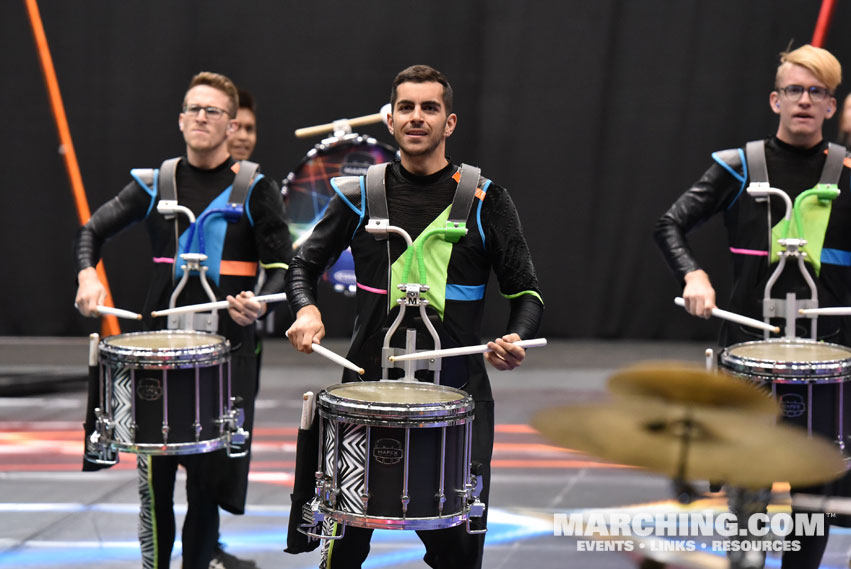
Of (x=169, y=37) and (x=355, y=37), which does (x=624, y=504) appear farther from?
(x=169, y=37)

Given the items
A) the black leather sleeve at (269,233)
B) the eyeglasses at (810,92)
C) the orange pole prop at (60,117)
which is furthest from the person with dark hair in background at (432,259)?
the orange pole prop at (60,117)

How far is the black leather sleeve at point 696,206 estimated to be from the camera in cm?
368

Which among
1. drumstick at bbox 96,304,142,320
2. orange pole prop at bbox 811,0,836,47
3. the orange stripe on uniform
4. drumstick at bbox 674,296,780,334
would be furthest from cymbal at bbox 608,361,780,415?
orange pole prop at bbox 811,0,836,47

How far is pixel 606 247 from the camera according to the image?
7.84 metres

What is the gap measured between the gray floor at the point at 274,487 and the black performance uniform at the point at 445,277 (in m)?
0.27

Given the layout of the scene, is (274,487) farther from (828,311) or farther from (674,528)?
A: (828,311)

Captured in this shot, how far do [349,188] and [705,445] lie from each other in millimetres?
1414

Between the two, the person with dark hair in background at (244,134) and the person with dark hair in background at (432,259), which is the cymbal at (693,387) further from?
the person with dark hair in background at (244,134)

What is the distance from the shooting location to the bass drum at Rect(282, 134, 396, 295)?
556 cm

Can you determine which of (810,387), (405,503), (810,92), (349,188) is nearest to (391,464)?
(405,503)

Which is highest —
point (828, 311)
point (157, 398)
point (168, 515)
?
point (828, 311)

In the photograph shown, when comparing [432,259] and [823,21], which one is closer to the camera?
[432,259]

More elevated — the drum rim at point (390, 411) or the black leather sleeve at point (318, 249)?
the black leather sleeve at point (318, 249)

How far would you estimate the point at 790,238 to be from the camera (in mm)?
3504
